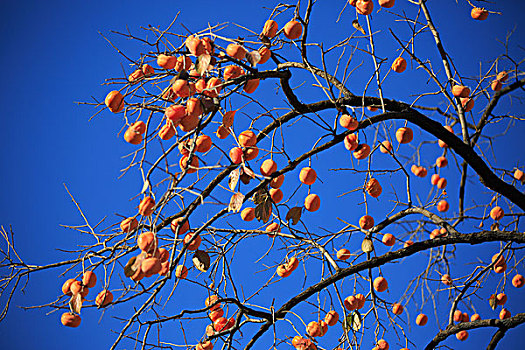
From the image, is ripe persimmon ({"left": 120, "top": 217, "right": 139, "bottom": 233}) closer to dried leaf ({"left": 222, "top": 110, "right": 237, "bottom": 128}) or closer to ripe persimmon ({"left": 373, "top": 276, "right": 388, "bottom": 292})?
dried leaf ({"left": 222, "top": 110, "right": 237, "bottom": 128})

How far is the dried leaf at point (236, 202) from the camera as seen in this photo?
3.53 feet

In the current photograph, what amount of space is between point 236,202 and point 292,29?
53cm

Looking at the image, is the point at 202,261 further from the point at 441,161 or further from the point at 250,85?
the point at 441,161

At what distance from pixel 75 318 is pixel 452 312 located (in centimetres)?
151

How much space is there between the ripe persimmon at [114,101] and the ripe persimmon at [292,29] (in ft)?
1.52

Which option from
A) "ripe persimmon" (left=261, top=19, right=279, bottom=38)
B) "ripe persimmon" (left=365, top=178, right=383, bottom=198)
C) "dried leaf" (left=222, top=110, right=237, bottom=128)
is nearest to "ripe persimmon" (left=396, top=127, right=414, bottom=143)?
"ripe persimmon" (left=365, top=178, right=383, bottom=198)

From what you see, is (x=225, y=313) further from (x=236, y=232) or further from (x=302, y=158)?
(x=302, y=158)

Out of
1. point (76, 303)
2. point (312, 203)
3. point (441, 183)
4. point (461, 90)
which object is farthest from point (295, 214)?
point (441, 183)

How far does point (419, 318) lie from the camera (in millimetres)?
2320

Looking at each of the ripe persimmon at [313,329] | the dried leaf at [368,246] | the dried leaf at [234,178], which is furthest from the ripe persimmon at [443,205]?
the dried leaf at [234,178]

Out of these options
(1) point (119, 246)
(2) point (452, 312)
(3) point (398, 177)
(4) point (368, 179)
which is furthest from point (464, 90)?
(3) point (398, 177)

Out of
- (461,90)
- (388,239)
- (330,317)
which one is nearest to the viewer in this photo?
(330,317)

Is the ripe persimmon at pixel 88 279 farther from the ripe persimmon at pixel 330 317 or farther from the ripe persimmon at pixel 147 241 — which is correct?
the ripe persimmon at pixel 330 317

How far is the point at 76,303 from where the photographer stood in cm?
113
